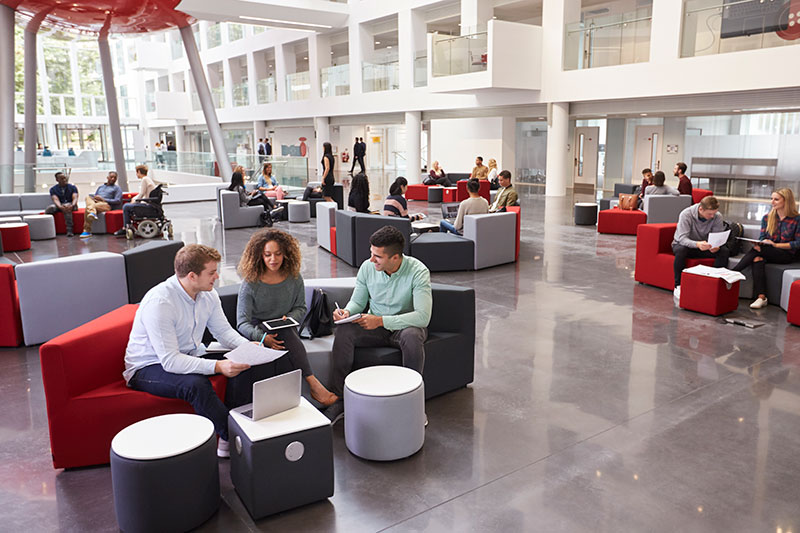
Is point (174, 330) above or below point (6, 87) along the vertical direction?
below

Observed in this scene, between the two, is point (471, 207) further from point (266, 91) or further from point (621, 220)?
point (266, 91)

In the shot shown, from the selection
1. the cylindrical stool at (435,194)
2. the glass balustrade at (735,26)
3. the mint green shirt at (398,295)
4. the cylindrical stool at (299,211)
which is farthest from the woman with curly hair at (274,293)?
the cylindrical stool at (435,194)

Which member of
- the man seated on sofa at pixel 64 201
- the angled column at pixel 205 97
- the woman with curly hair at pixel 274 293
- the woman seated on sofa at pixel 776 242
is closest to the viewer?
the woman with curly hair at pixel 274 293

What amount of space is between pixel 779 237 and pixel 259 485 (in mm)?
6469

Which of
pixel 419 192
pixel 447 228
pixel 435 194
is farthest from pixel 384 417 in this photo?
pixel 419 192

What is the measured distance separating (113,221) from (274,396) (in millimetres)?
10692

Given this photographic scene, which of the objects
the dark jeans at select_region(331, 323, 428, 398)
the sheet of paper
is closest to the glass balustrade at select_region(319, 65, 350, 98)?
the sheet of paper

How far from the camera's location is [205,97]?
823 inches

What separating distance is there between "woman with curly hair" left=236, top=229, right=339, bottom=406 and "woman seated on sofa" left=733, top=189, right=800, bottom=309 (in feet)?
17.5

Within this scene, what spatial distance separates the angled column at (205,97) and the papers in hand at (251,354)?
18730 millimetres

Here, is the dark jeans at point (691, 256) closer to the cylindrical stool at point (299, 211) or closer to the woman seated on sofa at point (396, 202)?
the woman seated on sofa at point (396, 202)

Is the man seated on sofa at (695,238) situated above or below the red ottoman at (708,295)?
above

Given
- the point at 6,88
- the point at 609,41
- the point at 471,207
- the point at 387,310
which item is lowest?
the point at 387,310

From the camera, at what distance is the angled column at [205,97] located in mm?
20672
